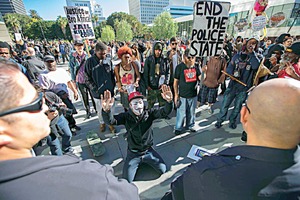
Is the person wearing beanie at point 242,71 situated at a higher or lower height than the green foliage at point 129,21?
lower

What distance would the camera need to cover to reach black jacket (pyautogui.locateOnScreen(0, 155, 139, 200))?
0.55 meters

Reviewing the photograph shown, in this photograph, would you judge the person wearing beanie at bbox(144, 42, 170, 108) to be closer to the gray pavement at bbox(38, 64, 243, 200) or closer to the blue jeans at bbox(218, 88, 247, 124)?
the gray pavement at bbox(38, 64, 243, 200)

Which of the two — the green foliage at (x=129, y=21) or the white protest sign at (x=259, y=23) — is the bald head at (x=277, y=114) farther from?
the green foliage at (x=129, y=21)

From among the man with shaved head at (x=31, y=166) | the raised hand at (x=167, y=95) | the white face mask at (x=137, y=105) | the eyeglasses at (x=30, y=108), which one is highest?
the eyeglasses at (x=30, y=108)

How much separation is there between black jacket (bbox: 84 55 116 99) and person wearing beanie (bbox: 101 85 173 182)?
96cm

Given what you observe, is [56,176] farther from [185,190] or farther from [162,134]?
[162,134]

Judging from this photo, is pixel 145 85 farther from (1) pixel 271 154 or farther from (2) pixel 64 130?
(1) pixel 271 154

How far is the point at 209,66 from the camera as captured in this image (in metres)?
3.79

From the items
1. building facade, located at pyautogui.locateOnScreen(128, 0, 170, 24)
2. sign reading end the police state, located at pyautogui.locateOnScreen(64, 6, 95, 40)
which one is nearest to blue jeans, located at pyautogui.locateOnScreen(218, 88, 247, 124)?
sign reading end the police state, located at pyautogui.locateOnScreen(64, 6, 95, 40)

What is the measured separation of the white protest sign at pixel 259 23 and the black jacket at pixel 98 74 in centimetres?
470

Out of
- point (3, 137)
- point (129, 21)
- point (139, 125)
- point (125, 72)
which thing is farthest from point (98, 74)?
point (129, 21)

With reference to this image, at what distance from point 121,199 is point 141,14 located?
132147 mm

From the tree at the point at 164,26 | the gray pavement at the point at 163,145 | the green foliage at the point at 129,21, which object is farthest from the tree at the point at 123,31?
the gray pavement at the point at 163,145

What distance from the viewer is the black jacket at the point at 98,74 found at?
3.28 meters
